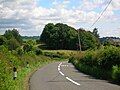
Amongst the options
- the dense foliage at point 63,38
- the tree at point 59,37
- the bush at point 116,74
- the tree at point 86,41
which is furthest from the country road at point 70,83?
the tree at point 59,37

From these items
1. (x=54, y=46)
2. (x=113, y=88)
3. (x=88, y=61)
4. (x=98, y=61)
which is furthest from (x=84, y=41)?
(x=113, y=88)

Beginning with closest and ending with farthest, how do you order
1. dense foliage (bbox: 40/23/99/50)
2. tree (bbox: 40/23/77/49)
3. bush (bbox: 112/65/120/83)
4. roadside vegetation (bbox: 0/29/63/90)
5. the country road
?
roadside vegetation (bbox: 0/29/63/90)
the country road
bush (bbox: 112/65/120/83)
dense foliage (bbox: 40/23/99/50)
tree (bbox: 40/23/77/49)

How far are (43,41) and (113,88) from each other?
138324 mm

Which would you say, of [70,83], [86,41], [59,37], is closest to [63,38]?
[59,37]

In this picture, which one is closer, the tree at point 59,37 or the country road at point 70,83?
the country road at point 70,83

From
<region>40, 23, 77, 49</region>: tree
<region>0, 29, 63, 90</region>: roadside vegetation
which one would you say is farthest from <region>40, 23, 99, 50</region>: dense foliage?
<region>0, 29, 63, 90</region>: roadside vegetation

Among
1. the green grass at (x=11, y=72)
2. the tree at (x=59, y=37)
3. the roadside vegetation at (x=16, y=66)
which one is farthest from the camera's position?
the tree at (x=59, y=37)

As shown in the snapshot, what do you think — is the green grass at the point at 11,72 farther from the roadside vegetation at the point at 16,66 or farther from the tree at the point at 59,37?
the tree at the point at 59,37

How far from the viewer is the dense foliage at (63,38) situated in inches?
5546

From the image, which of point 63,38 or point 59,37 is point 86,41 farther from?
point 59,37

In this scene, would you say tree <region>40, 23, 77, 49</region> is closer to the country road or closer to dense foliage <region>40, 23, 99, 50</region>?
dense foliage <region>40, 23, 99, 50</region>

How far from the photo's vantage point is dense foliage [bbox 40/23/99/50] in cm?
14088

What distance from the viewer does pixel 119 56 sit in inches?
1077

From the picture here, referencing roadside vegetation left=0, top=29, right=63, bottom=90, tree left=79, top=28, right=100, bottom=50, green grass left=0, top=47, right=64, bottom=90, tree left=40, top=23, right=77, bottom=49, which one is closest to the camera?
green grass left=0, top=47, right=64, bottom=90
